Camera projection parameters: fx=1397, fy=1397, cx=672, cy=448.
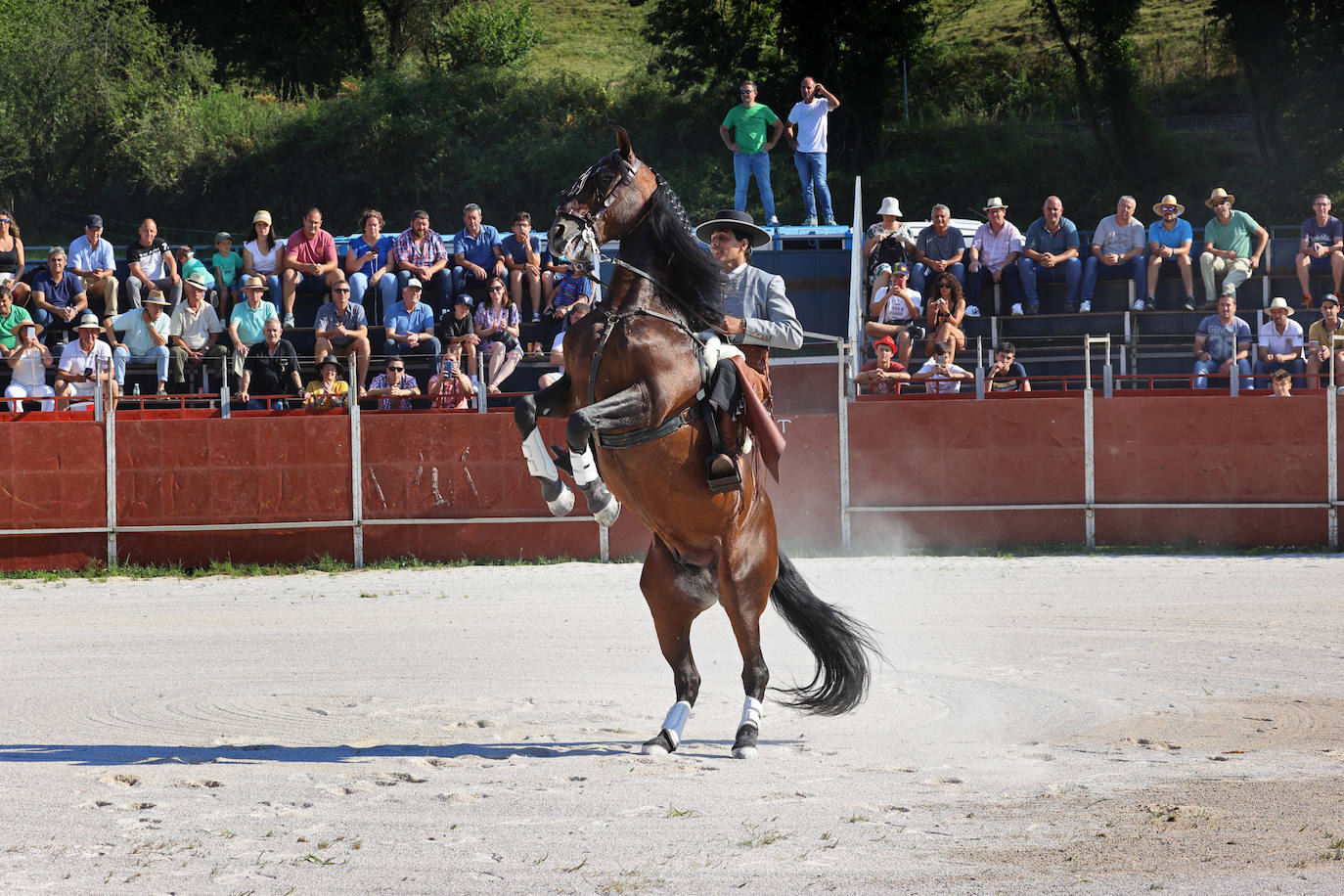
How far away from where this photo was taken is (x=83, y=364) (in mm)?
15109

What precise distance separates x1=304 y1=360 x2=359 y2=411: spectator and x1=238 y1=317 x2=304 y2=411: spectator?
0.78 feet

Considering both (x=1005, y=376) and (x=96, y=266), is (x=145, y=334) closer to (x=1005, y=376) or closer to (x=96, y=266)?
(x=96, y=266)

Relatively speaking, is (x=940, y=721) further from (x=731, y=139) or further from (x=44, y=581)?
(x=731, y=139)

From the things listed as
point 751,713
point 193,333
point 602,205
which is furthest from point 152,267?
point 751,713

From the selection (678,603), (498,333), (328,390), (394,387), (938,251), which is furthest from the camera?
(938,251)

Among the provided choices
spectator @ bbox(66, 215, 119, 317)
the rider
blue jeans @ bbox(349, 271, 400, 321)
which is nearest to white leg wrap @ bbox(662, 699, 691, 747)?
the rider

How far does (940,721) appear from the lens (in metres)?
7.32

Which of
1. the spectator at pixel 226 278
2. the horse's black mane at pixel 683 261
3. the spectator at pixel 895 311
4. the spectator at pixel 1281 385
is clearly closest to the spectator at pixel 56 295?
the spectator at pixel 226 278

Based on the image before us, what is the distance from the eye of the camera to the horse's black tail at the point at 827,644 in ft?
23.9

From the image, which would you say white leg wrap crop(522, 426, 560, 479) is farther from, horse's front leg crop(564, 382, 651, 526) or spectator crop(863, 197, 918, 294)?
spectator crop(863, 197, 918, 294)

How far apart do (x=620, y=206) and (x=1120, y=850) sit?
3.54 meters

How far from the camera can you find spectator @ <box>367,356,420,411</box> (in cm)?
1469

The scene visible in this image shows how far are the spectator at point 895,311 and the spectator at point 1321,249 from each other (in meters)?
4.63

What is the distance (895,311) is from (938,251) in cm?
152
